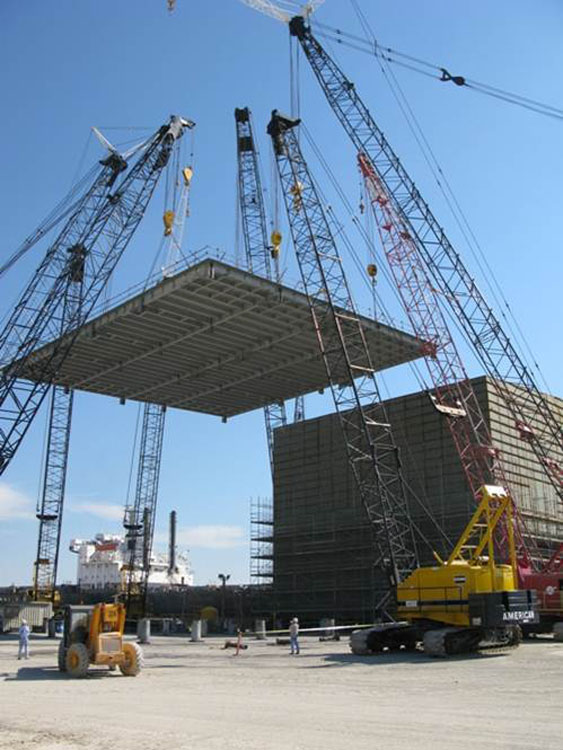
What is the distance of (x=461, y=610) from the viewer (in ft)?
87.7

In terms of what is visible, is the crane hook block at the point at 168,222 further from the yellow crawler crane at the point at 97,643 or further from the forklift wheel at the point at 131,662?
the forklift wheel at the point at 131,662

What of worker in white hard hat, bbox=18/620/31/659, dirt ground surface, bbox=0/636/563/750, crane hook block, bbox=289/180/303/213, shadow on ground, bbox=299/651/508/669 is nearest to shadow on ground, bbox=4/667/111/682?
dirt ground surface, bbox=0/636/563/750

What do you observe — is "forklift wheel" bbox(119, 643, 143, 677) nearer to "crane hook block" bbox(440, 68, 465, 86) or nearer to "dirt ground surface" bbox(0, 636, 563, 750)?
"dirt ground surface" bbox(0, 636, 563, 750)

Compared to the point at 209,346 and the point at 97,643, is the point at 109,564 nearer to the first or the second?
the point at 209,346

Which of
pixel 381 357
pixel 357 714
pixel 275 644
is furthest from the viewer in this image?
pixel 381 357

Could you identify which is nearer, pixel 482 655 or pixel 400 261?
pixel 482 655

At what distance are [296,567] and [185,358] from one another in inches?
717

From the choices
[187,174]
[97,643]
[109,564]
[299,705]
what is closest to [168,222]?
[187,174]

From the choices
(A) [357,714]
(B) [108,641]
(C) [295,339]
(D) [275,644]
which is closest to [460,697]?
(A) [357,714]

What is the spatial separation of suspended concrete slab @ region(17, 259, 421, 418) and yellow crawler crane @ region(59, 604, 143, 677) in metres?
26.2

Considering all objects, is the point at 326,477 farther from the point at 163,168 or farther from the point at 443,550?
the point at 163,168

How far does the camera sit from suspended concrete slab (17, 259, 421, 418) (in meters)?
49.3

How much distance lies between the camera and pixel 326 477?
201 ft

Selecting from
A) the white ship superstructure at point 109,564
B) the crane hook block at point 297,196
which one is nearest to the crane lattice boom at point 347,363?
the crane hook block at point 297,196
